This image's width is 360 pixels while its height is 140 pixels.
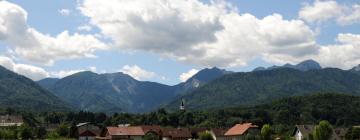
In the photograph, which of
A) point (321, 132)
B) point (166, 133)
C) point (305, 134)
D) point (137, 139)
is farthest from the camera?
point (166, 133)

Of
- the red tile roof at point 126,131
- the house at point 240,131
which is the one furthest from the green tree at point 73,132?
the house at point 240,131

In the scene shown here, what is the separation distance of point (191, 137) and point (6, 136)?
179 ft

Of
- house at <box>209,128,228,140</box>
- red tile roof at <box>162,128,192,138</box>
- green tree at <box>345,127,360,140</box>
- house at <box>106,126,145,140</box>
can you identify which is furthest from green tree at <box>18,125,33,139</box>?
green tree at <box>345,127,360,140</box>

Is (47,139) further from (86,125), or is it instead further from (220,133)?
(220,133)

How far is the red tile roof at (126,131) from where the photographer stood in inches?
5522

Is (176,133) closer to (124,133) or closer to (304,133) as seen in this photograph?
(124,133)

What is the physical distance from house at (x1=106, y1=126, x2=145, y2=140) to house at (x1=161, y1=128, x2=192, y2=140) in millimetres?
8944

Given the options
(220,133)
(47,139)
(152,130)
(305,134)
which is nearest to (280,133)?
(220,133)

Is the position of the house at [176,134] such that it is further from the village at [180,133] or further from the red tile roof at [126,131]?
the red tile roof at [126,131]

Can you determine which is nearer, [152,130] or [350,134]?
[350,134]

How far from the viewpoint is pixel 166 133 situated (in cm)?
15238

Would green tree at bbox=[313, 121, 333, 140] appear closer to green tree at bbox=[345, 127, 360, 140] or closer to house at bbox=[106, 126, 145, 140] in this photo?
green tree at bbox=[345, 127, 360, 140]

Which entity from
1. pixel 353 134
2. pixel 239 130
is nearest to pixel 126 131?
pixel 239 130

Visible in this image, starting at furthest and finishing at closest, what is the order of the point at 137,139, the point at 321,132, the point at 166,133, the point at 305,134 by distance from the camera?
1. the point at 166,133
2. the point at 137,139
3. the point at 305,134
4. the point at 321,132
